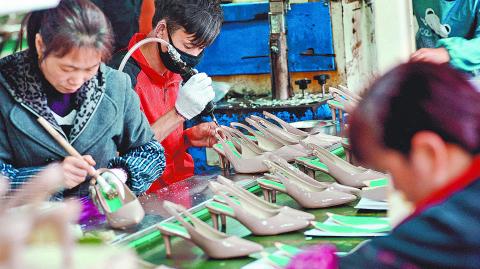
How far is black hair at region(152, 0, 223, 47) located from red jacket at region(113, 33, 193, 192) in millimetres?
227

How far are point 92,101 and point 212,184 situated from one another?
591 mm

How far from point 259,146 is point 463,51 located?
1254 mm

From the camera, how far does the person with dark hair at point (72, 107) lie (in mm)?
2635

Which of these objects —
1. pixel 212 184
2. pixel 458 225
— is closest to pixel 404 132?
pixel 458 225

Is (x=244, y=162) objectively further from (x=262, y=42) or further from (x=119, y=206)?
(x=262, y=42)

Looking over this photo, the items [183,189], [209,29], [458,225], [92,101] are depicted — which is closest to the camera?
[458,225]

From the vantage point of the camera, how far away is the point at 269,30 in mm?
5551

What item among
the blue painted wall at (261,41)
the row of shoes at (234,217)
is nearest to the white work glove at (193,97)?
the row of shoes at (234,217)

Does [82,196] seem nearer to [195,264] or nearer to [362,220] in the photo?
[195,264]

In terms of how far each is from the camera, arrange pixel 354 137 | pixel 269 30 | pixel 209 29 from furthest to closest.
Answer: pixel 269 30
pixel 209 29
pixel 354 137

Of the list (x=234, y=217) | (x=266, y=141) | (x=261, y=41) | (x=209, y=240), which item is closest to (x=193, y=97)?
(x=266, y=141)

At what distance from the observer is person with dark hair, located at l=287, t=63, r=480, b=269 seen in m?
1.55

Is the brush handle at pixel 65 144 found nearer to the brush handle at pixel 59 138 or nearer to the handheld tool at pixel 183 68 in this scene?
the brush handle at pixel 59 138

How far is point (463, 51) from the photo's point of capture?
414cm
